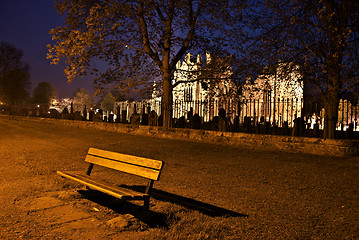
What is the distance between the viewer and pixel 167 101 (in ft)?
50.6

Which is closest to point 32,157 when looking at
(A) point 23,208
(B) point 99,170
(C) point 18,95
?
(B) point 99,170

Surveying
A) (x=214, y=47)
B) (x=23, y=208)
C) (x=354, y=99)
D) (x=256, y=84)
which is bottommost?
(x=23, y=208)

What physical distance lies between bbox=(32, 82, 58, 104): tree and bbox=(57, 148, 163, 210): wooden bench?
204 feet

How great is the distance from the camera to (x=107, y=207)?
14.5ft

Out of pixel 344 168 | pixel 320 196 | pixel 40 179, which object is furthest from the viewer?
pixel 344 168

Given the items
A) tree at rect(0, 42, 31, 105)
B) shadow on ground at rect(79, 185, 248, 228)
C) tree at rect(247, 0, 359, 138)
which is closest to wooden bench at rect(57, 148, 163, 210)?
shadow on ground at rect(79, 185, 248, 228)

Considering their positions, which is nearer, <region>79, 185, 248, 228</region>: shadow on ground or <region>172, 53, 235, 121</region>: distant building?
<region>79, 185, 248, 228</region>: shadow on ground

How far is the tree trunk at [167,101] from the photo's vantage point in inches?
590

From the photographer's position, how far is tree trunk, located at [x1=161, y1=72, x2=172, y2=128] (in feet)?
49.2

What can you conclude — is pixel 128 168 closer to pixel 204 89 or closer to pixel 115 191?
pixel 115 191

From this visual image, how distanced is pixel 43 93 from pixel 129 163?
64.9m

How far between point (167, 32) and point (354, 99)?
29.5ft

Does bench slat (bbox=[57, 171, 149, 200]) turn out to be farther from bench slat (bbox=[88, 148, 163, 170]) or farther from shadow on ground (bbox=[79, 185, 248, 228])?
bench slat (bbox=[88, 148, 163, 170])

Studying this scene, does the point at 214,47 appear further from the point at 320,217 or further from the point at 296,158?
A: the point at 320,217
